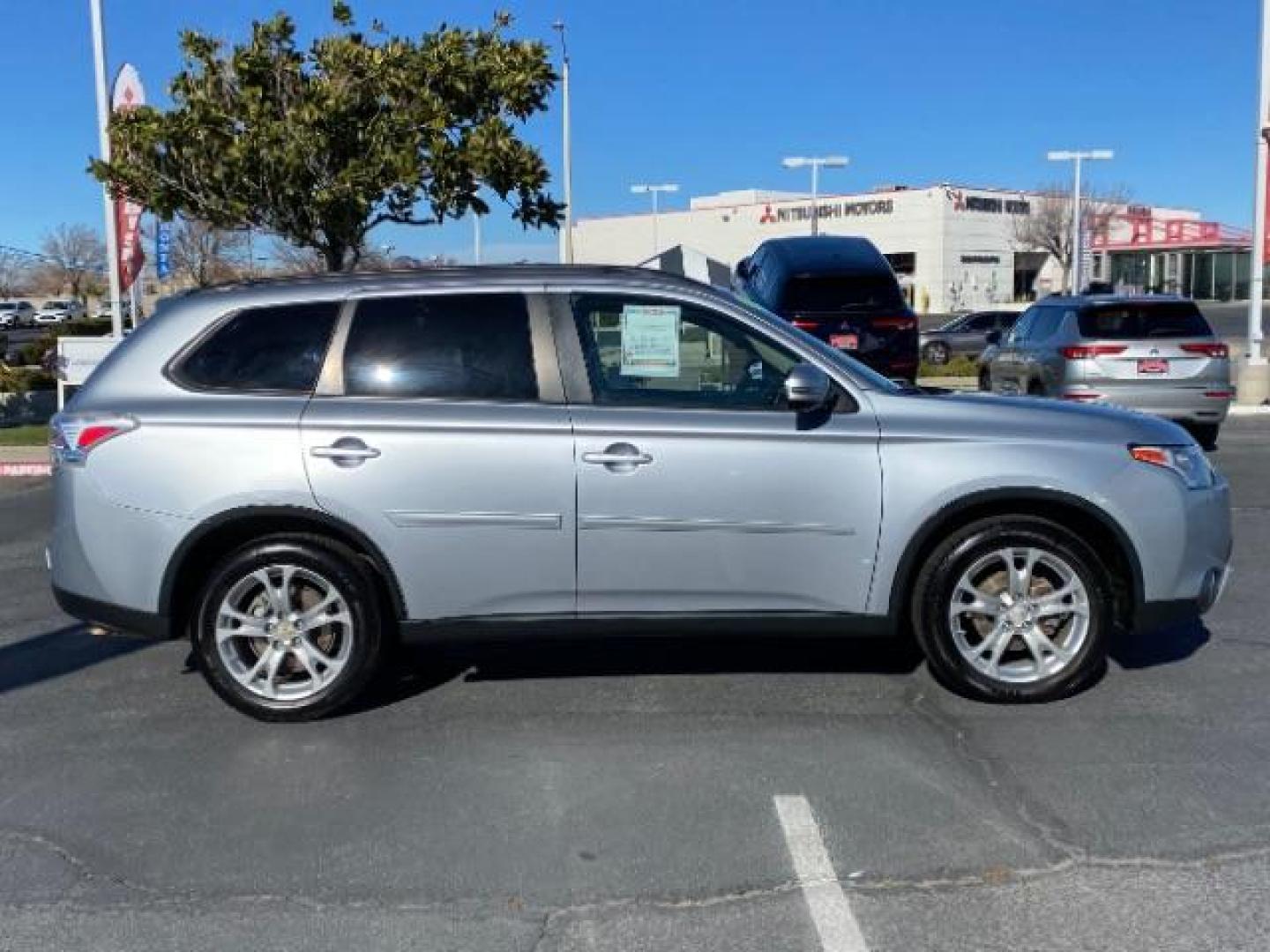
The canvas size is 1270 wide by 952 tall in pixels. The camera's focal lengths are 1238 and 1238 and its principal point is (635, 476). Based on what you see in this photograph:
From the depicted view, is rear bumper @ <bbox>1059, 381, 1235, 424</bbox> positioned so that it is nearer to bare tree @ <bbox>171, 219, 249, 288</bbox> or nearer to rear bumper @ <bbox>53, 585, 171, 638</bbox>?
rear bumper @ <bbox>53, 585, 171, 638</bbox>

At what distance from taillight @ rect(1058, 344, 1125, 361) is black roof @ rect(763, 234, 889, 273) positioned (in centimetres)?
274

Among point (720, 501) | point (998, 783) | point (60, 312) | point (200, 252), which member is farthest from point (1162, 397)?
point (60, 312)

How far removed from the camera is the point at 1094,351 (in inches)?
471

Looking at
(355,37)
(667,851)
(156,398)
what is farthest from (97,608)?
(355,37)

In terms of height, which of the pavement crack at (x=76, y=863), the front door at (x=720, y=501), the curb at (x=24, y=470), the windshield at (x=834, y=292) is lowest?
the pavement crack at (x=76, y=863)

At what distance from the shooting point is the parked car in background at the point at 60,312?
58369 mm

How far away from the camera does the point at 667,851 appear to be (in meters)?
3.85

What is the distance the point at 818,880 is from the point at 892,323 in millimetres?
10791

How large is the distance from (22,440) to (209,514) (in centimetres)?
1161

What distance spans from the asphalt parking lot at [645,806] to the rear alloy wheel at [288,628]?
0.15 metres

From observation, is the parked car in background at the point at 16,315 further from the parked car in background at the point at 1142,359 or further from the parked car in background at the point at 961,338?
the parked car in background at the point at 1142,359

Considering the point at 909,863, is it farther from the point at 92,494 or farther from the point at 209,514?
the point at 92,494

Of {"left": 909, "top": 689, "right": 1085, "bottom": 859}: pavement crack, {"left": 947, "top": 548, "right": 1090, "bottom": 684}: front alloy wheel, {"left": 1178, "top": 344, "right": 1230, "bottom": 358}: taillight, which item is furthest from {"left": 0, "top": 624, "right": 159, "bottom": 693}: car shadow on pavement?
{"left": 1178, "top": 344, "right": 1230, "bottom": 358}: taillight

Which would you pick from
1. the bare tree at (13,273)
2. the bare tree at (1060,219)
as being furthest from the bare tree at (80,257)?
the bare tree at (1060,219)
